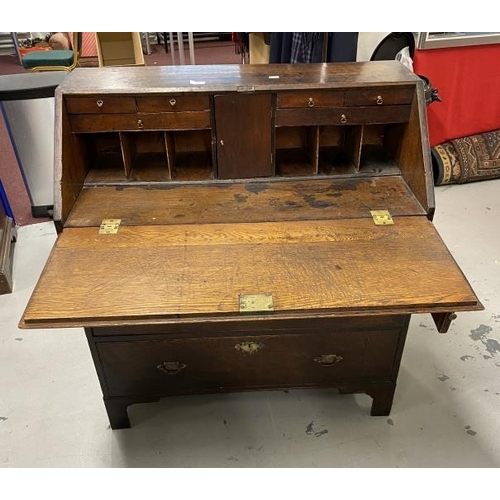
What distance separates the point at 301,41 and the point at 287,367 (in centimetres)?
206

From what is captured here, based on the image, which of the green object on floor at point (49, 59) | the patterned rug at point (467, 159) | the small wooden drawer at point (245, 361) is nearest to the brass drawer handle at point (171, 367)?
the small wooden drawer at point (245, 361)

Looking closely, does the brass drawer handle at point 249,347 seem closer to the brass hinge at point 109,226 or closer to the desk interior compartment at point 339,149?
the brass hinge at point 109,226

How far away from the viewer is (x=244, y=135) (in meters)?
1.51

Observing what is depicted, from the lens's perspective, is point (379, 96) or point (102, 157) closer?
point (379, 96)

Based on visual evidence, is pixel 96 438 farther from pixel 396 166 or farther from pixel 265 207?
pixel 396 166

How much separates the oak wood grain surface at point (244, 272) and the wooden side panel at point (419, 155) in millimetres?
96

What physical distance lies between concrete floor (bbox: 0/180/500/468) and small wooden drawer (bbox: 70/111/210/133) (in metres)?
0.94

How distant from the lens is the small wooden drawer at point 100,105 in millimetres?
1438

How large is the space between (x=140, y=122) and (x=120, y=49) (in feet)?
11.8

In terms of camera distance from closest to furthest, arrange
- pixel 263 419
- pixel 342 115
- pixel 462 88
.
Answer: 1. pixel 342 115
2. pixel 263 419
3. pixel 462 88

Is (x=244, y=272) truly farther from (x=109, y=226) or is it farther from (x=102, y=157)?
(x=102, y=157)

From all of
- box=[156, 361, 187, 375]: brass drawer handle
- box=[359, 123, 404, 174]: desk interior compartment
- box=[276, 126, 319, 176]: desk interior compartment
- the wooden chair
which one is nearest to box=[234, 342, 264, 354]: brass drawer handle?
box=[156, 361, 187, 375]: brass drawer handle

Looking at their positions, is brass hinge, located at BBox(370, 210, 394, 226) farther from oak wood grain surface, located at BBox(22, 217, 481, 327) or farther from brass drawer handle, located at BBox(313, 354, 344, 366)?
brass drawer handle, located at BBox(313, 354, 344, 366)

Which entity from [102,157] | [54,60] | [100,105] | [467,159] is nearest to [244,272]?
[100,105]
